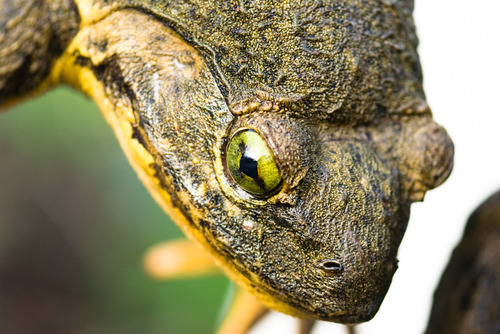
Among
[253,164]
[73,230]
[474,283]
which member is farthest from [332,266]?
[73,230]

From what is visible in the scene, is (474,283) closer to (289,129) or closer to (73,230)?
(289,129)

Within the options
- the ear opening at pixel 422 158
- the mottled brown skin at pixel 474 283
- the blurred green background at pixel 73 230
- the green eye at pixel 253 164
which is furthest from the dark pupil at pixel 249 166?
the blurred green background at pixel 73 230

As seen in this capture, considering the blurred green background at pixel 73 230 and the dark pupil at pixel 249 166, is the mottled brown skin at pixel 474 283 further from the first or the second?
the blurred green background at pixel 73 230

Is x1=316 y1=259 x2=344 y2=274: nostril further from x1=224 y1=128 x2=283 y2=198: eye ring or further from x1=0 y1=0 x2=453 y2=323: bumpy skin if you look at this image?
x1=224 y1=128 x2=283 y2=198: eye ring

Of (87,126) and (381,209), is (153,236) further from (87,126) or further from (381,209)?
(381,209)

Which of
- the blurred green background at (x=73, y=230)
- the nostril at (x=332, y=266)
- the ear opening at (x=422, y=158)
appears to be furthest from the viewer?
the blurred green background at (x=73, y=230)

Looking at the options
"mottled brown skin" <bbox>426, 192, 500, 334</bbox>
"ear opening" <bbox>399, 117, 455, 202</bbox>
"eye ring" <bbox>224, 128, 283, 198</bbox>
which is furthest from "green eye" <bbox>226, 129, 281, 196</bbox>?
"mottled brown skin" <bbox>426, 192, 500, 334</bbox>
